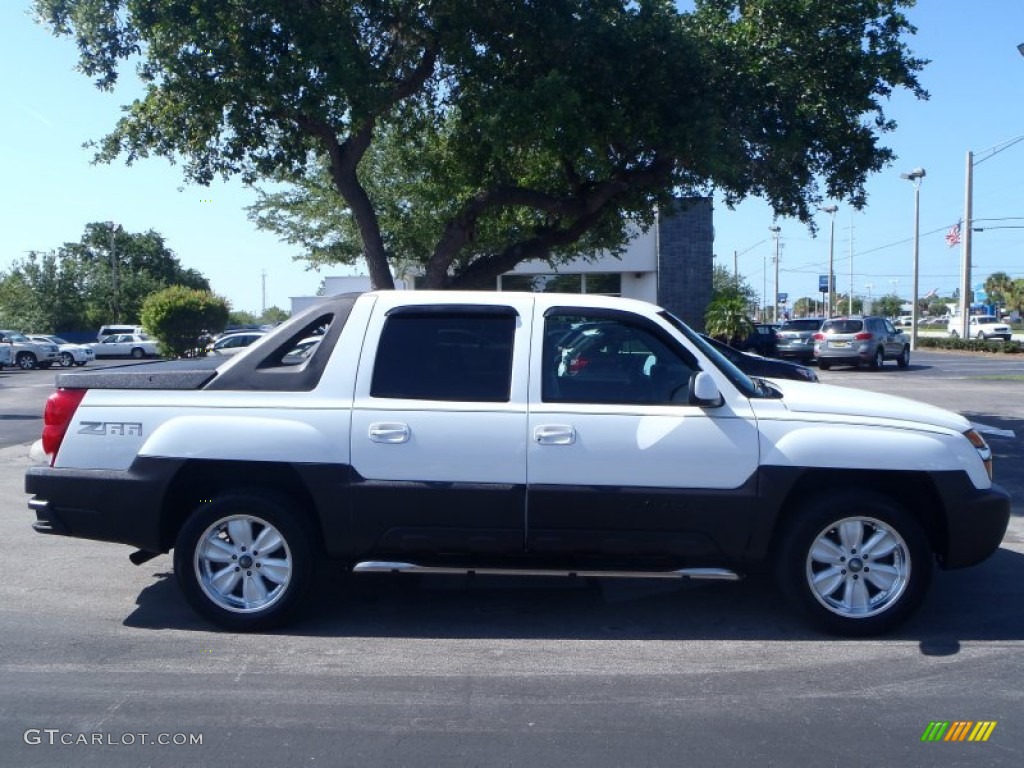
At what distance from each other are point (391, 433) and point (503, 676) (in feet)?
4.95

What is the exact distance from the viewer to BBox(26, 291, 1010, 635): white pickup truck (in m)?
5.86

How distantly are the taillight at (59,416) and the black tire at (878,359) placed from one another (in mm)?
28743

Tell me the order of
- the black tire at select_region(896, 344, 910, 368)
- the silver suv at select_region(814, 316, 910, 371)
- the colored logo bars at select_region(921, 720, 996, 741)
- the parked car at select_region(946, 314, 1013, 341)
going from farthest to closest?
the parked car at select_region(946, 314, 1013, 341)
the black tire at select_region(896, 344, 910, 368)
the silver suv at select_region(814, 316, 910, 371)
the colored logo bars at select_region(921, 720, 996, 741)

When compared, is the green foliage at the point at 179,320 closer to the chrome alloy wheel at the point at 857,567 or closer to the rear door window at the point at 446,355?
the rear door window at the point at 446,355

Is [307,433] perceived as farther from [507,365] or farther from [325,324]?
[507,365]

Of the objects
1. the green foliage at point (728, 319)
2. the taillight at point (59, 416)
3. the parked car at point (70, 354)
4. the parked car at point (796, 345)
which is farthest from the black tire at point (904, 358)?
the parked car at point (70, 354)

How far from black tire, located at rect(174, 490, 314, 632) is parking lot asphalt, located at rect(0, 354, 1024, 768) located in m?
0.18

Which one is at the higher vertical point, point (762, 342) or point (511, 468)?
point (762, 342)

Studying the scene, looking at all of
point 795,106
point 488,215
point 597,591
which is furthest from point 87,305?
point 597,591

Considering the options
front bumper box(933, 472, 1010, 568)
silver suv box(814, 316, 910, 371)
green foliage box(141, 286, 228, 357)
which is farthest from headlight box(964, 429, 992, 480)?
silver suv box(814, 316, 910, 371)

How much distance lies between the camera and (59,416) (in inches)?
245

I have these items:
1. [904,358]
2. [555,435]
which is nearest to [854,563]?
[555,435]

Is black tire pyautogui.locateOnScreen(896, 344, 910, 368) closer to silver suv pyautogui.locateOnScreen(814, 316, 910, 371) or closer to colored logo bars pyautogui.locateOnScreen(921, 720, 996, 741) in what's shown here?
silver suv pyautogui.locateOnScreen(814, 316, 910, 371)

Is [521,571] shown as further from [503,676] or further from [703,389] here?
[703,389]
